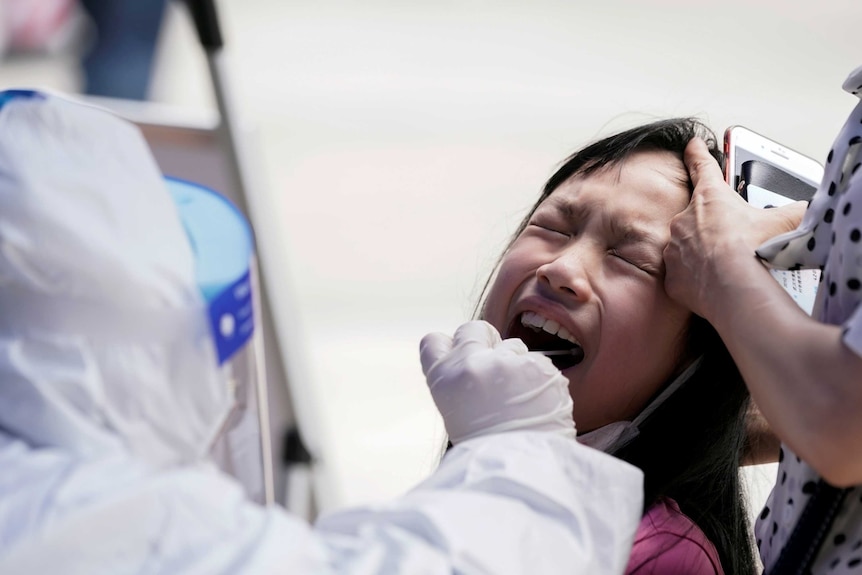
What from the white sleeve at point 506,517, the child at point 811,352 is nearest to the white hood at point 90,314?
the white sleeve at point 506,517

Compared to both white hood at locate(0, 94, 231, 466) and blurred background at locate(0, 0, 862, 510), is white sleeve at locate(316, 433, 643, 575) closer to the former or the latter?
white hood at locate(0, 94, 231, 466)

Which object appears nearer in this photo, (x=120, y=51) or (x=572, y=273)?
(x=572, y=273)

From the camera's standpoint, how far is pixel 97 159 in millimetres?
618

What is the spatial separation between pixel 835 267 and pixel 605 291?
39 cm

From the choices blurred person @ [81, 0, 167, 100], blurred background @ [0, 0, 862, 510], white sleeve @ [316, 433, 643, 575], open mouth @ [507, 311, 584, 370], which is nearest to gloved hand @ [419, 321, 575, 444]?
white sleeve @ [316, 433, 643, 575]

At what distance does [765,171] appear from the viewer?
3.88 feet

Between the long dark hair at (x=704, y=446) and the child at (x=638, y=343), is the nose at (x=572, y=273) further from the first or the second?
the long dark hair at (x=704, y=446)

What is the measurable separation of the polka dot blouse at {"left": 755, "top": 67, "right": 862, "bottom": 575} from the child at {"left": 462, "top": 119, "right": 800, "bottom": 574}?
248 millimetres

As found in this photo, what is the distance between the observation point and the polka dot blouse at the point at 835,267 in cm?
73

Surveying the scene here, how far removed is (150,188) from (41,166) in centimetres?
7

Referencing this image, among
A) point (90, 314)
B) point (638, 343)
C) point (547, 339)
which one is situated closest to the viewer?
point (90, 314)

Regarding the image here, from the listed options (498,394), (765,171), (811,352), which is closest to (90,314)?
(498,394)

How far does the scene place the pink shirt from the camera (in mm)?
1002

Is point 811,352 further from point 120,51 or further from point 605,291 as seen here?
point 120,51
